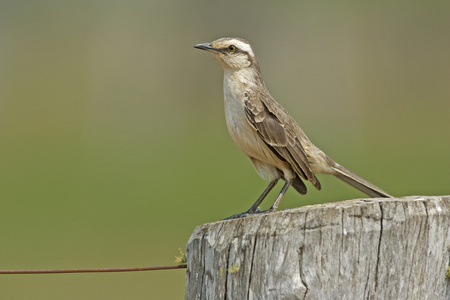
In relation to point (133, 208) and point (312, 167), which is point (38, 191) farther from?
point (312, 167)

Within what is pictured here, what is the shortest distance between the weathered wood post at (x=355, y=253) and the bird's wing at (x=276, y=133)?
2201 mm

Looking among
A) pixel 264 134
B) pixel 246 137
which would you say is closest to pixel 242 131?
pixel 246 137

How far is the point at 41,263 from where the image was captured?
10.8 metres

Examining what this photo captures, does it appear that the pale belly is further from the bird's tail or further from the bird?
the bird's tail

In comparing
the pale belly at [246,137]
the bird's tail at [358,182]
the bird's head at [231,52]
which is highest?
the bird's head at [231,52]

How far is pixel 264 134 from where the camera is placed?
5500 millimetres

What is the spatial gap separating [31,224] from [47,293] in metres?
2.61

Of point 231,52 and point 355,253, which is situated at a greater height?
point 231,52

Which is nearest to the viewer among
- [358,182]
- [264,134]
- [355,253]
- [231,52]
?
[355,253]

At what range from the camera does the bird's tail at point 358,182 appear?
550 cm

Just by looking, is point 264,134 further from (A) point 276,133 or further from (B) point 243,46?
(B) point 243,46

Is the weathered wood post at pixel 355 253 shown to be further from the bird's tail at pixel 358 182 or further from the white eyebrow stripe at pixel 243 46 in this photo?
the white eyebrow stripe at pixel 243 46

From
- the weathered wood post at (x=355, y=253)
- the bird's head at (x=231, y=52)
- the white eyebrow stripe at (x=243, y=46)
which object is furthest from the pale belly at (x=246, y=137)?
the weathered wood post at (x=355, y=253)

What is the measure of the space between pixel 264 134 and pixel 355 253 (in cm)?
242
